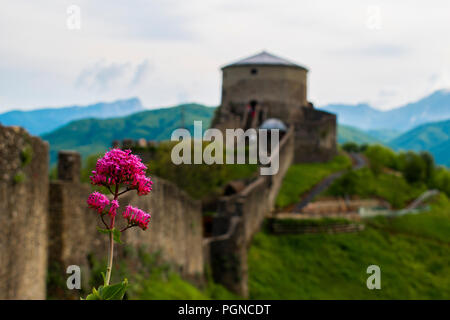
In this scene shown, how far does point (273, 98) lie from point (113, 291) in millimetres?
54398

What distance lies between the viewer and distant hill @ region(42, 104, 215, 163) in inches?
4582

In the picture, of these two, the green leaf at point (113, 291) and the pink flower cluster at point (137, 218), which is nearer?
the green leaf at point (113, 291)

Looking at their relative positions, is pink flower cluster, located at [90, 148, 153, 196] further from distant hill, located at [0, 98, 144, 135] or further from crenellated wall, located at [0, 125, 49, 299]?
distant hill, located at [0, 98, 144, 135]

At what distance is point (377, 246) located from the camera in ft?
124

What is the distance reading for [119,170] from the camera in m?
4.27

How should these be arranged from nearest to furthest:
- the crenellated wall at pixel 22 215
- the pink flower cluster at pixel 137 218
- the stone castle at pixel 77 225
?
the pink flower cluster at pixel 137 218
the crenellated wall at pixel 22 215
the stone castle at pixel 77 225

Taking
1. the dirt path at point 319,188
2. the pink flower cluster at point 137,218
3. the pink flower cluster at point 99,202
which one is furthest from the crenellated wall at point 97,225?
the dirt path at point 319,188

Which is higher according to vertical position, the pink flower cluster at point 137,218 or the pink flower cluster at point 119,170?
the pink flower cluster at point 119,170

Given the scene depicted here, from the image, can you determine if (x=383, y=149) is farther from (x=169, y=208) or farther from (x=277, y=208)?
(x=169, y=208)

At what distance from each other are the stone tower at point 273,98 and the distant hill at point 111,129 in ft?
176

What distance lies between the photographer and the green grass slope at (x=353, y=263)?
31.4 meters

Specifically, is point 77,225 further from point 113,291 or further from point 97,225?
point 113,291

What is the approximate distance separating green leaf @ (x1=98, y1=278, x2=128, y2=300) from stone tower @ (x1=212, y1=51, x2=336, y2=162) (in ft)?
168

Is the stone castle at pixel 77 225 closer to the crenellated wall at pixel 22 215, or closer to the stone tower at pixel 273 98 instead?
the crenellated wall at pixel 22 215
